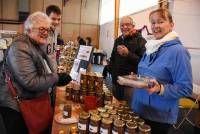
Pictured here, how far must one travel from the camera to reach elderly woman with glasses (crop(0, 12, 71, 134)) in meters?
1.55

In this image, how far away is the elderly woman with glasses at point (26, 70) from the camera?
1.55 m

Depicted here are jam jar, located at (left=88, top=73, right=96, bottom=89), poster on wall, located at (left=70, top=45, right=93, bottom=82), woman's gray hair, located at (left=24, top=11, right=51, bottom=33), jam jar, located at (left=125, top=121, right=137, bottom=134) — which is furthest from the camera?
poster on wall, located at (left=70, top=45, right=93, bottom=82)

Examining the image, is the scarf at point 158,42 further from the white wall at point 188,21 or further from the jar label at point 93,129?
the white wall at point 188,21

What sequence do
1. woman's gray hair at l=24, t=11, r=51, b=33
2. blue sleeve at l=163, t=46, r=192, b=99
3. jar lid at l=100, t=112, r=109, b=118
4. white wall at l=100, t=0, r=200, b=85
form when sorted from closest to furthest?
jar lid at l=100, t=112, r=109, b=118 < blue sleeve at l=163, t=46, r=192, b=99 < woman's gray hair at l=24, t=11, r=51, b=33 < white wall at l=100, t=0, r=200, b=85

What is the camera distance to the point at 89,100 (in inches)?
65.0

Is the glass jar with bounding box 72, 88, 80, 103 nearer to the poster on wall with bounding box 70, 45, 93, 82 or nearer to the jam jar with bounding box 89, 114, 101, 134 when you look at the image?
the poster on wall with bounding box 70, 45, 93, 82

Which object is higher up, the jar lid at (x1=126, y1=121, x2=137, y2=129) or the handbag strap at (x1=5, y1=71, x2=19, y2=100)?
the handbag strap at (x1=5, y1=71, x2=19, y2=100)

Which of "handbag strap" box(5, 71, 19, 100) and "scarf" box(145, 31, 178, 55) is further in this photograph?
"handbag strap" box(5, 71, 19, 100)

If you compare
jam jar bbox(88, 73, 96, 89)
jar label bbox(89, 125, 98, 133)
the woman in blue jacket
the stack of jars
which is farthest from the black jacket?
jar label bbox(89, 125, 98, 133)

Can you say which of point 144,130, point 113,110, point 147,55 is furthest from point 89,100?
point 144,130

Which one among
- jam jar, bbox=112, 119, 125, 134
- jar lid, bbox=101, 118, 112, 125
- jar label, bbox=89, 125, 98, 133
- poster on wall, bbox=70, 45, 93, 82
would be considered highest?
poster on wall, bbox=70, 45, 93, 82

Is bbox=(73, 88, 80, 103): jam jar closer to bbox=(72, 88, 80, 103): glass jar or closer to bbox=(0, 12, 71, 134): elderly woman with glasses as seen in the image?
bbox=(72, 88, 80, 103): glass jar

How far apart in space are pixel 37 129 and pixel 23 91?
29 centimetres

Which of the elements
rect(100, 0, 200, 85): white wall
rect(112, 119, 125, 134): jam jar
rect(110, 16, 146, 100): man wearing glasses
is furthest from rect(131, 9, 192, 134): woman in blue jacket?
rect(100, 0, 200, 85): white wall
